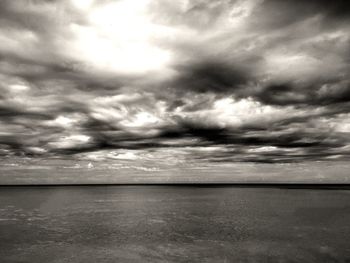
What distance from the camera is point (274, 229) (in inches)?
2088

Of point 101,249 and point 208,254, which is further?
point 101,249

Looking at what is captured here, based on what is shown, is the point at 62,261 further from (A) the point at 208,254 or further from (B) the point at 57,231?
(B) the point at 57,231

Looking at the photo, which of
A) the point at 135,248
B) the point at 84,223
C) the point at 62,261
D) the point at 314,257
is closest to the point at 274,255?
the point at 314,257

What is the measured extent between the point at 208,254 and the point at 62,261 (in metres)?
16.4

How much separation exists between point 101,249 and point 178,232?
1555 centimetres

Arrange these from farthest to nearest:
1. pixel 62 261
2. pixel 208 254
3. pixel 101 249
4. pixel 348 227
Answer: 1. pixel 348 227
2. pixel 101 249
3. pixel 208 254
4. pixel 62 261

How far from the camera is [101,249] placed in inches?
1506

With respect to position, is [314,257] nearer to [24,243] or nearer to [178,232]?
[178,232]

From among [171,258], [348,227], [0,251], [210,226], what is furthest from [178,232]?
[348,227]

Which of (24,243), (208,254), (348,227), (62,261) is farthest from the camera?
(348,227)

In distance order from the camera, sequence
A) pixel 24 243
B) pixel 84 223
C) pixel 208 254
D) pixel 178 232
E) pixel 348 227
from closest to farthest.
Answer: pixel 208 254
pixel 24 243
pixel 178 232
pixel 348 227
pixel 84 223

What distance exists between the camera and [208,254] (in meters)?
34.9

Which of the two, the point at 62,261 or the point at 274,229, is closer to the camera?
the point at 62,261

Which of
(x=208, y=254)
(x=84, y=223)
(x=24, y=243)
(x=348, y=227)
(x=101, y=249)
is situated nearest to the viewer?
(x=208, y=254)
